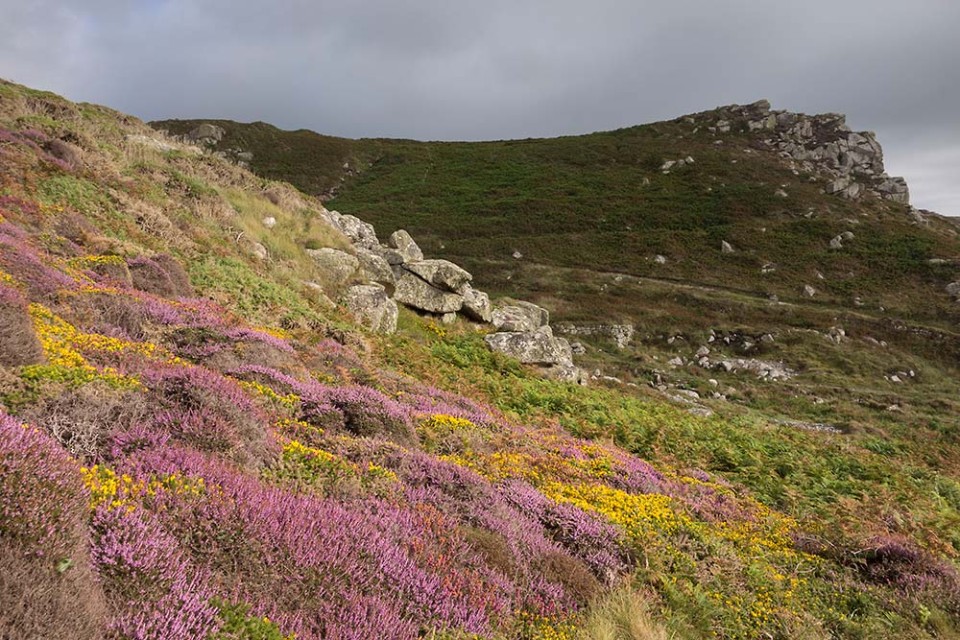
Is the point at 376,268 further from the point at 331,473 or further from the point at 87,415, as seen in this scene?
the point at 87,415

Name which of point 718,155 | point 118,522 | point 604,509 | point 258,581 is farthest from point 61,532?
point 718,155

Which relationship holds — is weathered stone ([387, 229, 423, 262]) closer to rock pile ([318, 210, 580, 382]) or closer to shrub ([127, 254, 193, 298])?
rock pile ([318, 210, 580, 382])

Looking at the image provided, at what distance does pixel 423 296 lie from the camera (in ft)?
74.9

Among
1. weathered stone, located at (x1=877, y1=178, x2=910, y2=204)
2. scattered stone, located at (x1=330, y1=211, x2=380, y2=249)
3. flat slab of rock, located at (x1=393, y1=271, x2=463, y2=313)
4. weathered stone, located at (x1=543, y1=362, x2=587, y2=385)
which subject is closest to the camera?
weathered stone, located at (x1=543, y1=362, x2=587, y2=385)

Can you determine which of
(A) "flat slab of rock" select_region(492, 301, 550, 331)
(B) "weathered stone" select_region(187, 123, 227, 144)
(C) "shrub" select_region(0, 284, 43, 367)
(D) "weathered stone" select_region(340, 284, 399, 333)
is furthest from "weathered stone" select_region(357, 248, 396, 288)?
(B) "weathered stone" select_region(187, 123, 227, 144)

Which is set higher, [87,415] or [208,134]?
[208,134]

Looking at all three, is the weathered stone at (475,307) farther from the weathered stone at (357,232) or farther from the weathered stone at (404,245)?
the weathered stone at (357,232)

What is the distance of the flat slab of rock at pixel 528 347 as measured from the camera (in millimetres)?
21828

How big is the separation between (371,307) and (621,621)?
51.2 ft

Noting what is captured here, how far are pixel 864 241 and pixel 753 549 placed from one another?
64158mm

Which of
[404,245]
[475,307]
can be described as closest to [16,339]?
[475,307]

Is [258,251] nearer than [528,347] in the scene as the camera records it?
Yes

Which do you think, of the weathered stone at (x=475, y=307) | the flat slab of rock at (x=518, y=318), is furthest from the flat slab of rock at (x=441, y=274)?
the flat slab of rock at (x=518, y=318)

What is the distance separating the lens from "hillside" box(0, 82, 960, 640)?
326cm
